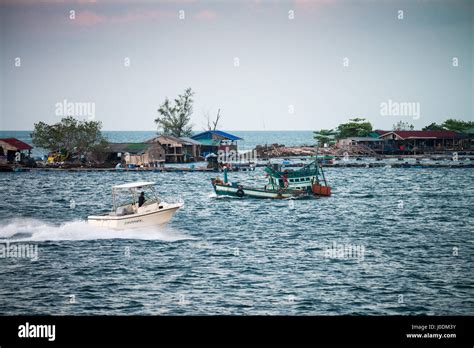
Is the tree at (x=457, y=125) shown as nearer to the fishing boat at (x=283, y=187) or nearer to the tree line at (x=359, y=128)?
the tree line at (x=359, y=128)

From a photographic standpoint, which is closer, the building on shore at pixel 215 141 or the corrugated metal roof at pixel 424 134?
the building on shore at pixel 215 141

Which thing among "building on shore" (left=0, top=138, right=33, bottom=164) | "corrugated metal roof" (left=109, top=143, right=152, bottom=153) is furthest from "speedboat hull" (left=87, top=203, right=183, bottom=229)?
"corrugated metal roof" (left=109, top=143, right=152, bottom=153)

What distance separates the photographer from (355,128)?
141 metres

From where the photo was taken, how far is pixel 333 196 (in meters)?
63.1

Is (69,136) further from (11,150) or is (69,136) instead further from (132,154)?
(132,154)

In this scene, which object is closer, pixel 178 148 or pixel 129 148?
pixel 129 148

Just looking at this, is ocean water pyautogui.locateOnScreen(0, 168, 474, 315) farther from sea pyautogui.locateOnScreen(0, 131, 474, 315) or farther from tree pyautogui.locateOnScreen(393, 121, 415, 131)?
tree pyautogui.locateOnScreen(393, 121, 415, 131)
